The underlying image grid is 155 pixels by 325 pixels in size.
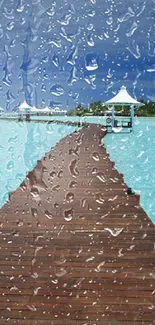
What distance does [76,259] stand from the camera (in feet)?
5.31

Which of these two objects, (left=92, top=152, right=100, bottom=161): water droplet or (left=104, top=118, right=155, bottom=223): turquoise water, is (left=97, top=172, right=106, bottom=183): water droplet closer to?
(left=92, top=152, right=100, bottom=161): water droplet

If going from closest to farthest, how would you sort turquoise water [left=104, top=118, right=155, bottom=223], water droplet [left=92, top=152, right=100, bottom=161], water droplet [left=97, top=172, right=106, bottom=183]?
water droplet [left=97, top=172, right=106, bottom=183] < water droplet [left=92, top=152, right=100, bottom=161] < turquoise water [left=104, top=118, right=155, bottom=223]

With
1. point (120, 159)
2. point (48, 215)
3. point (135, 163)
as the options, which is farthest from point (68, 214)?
point (135, 163)

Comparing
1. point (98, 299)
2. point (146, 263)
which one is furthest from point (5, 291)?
point (146, 263)

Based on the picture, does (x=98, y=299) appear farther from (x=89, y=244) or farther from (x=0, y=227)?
(x=0, y=227)

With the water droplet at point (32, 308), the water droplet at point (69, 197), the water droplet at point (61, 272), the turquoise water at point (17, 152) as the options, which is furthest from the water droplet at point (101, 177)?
the turquoise water at point (17, 152)

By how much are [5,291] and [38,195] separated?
1.45 metres

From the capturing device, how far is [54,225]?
2074mm

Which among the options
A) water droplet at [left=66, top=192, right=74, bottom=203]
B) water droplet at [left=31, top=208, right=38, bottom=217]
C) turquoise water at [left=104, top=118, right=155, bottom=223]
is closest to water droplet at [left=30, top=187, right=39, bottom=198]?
water droplet at [left=66, top=192, right=74, bottom=203]

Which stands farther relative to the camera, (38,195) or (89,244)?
(38,195)

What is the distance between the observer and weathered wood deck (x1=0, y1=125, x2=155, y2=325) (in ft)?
4.11

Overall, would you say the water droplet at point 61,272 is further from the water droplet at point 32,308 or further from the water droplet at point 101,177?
the water droplet at point 101,177

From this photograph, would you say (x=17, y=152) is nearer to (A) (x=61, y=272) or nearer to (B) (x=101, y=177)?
(B) (x=101, y=177)

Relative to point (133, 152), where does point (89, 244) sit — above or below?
above
